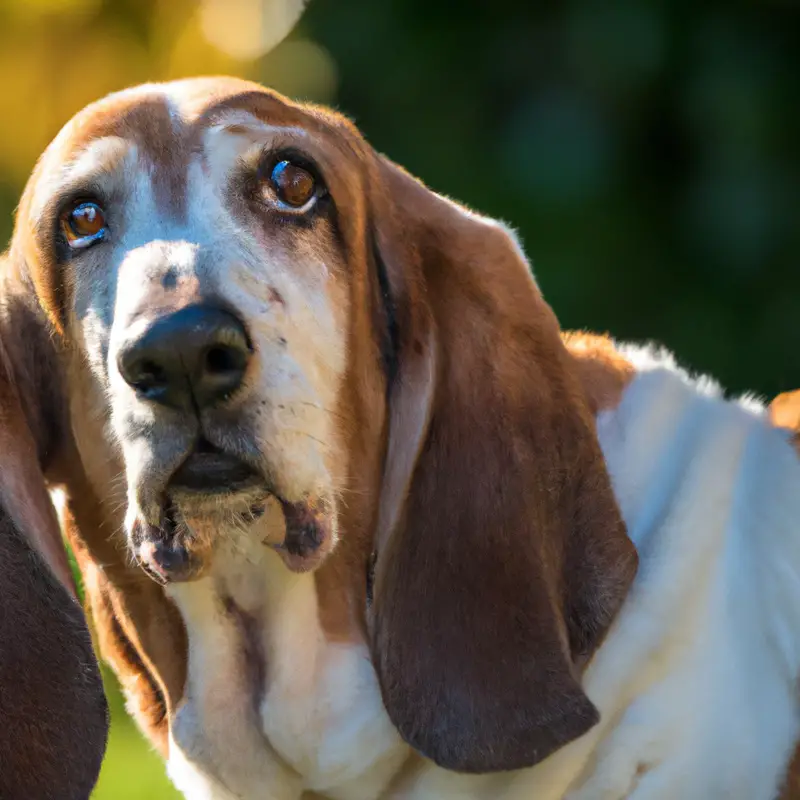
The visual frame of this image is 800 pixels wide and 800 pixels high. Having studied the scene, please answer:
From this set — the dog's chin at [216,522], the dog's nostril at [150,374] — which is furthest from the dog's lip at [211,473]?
the dog's nostril at [150,374]

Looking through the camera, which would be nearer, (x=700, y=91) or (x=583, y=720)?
(x=583, y=720)

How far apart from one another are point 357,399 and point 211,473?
44 cm

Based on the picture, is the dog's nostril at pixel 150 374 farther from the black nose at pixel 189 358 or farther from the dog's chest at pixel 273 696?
the dog's chest at pixel 273 696

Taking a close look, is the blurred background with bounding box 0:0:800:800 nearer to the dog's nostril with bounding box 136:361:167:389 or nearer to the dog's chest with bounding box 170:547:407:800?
the dog's chest with bounding box 170:547:407:800

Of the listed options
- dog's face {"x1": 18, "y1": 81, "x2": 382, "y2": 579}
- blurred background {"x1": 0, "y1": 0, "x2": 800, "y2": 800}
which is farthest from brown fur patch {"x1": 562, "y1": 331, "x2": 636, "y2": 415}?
blurred background {"x1": 0, "y1": 0, "x2": 800, "y2": 800}

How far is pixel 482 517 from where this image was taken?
9.00 feet

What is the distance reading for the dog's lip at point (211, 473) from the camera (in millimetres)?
2408

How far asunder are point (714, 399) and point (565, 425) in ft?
1.58

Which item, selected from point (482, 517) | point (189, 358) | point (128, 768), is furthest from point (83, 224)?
point (128, 768)

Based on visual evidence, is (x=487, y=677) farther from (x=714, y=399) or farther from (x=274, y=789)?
(x=714, y=399)

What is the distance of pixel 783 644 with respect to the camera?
2740 mm

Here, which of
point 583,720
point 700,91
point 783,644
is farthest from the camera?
point 700,91

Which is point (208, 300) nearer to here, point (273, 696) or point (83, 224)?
point (83, 224)

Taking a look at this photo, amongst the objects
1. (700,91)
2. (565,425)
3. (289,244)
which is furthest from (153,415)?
(700,91)
